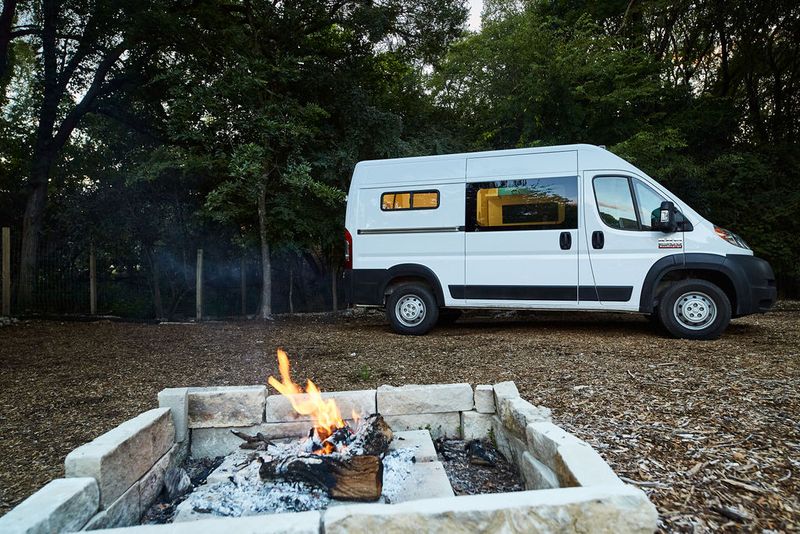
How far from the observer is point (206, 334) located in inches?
277

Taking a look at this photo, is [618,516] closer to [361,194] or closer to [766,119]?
[361,194]

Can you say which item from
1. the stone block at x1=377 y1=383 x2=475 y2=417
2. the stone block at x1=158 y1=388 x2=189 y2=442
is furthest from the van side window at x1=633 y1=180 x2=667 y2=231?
the stone block at x1=158 y1=388 x2=189 y2=442

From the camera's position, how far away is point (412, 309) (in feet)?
22.1

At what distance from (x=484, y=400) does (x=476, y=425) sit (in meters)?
0.15

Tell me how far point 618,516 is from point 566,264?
16.3 feet

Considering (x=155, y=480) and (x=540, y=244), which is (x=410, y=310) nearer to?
(x=540, y=244)

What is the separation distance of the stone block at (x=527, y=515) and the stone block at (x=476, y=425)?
1.31 meters

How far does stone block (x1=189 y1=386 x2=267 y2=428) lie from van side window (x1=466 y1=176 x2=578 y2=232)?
14.5ft

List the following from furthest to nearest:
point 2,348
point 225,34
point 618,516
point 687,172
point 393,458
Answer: point 687,172 < point 225,34 < point 2,348 < point 393,458 < point 618,516

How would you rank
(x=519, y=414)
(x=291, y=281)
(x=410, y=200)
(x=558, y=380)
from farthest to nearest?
(x=291, y=281) → (x=410, y=200) → (x=558, y=380) → (x=519, y=414)

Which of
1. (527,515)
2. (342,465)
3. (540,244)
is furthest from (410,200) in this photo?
(527,515)

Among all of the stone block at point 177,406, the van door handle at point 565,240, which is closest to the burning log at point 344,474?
the stone block at point 177,406

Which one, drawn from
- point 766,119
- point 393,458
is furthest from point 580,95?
point 393,458

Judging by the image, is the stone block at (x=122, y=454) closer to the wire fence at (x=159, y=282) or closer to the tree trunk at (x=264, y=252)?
the tree trunk at (x=264, y=252)
